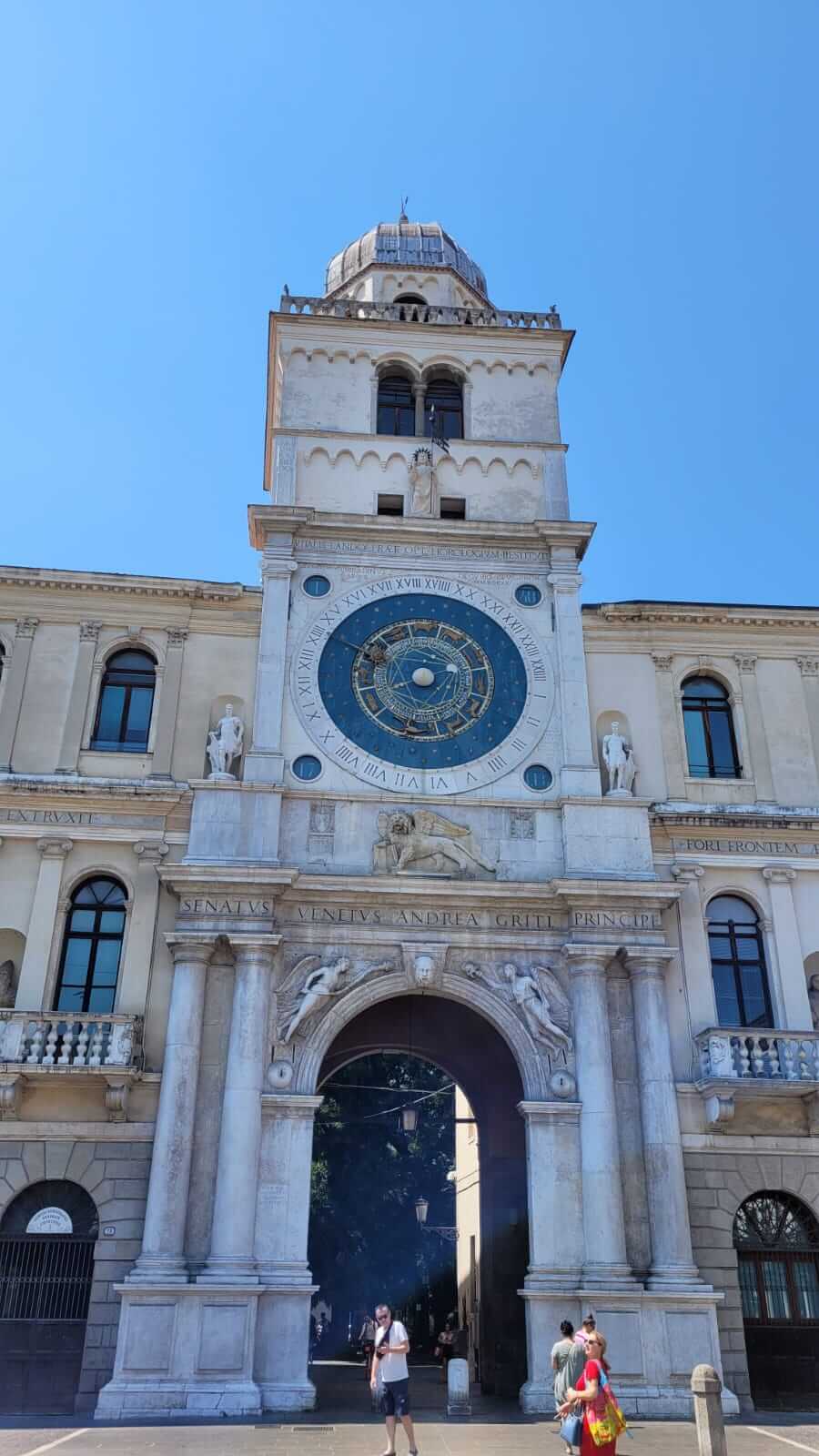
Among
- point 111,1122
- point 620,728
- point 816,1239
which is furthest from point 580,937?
point 111,1122

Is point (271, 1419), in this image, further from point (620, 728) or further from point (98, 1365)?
point (620, 728)

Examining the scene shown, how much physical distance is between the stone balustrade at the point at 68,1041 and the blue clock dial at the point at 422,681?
7175 millimetres

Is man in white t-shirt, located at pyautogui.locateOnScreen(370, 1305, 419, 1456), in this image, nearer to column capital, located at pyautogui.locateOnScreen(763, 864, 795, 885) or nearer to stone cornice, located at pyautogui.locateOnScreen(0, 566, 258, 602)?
column capital, located at pyautogui.locateOnScreen(763, 864, 795, 885)

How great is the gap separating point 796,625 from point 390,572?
903 centimetres

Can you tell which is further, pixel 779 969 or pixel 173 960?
pixel 779 969

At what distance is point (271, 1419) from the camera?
17.3 m

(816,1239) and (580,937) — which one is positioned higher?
(580,937)

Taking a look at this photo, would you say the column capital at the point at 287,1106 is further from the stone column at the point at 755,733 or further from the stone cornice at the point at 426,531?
the stone cornice at the point at 426,531

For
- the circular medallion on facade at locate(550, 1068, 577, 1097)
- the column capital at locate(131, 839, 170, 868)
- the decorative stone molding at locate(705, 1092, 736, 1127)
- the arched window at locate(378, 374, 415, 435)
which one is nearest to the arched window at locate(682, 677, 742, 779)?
the decorative stone molding at locate(705, 1092, 736, 1127)

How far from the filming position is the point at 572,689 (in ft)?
80.7

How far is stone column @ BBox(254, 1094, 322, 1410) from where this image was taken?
1848cm

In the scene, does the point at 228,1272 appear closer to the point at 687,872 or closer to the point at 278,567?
the point at 687,872

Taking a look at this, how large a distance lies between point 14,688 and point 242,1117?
32.5 ft

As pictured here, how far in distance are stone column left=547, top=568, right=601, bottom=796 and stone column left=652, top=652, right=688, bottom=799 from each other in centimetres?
171
